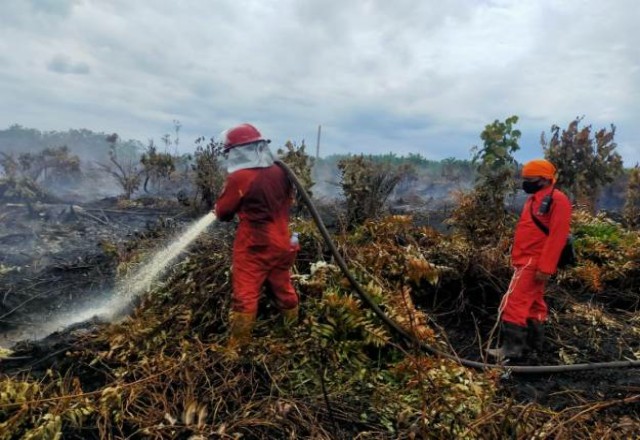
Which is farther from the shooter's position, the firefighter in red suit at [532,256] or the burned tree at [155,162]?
the burned tree at [155,162]

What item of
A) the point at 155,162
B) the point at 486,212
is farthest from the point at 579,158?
the point at 155,162

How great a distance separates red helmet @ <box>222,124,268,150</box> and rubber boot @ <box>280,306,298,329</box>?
1.43 meters

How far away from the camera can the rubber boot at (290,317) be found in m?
4.02

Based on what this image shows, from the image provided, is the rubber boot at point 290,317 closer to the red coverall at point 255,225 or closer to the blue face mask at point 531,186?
the red coverall at point 255,225

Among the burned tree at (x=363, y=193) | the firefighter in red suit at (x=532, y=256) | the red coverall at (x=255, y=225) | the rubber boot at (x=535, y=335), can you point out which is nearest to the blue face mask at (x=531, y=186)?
the firefighter in red suit at (x=532, y=256)

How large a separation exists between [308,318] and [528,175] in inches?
88.3

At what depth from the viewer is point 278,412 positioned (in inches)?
112

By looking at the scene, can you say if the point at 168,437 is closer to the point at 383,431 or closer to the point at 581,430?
the point at 383,431

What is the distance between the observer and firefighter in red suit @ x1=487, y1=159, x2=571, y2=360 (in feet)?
12.8

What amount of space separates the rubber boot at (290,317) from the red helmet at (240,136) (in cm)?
143

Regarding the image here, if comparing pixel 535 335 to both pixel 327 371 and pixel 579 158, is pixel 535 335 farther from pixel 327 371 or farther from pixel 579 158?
pixel 579 158

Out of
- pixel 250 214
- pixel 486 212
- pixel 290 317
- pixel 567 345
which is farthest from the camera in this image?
pixel 486 212

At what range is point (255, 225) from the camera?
12.3ft

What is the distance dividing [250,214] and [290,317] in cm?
97
